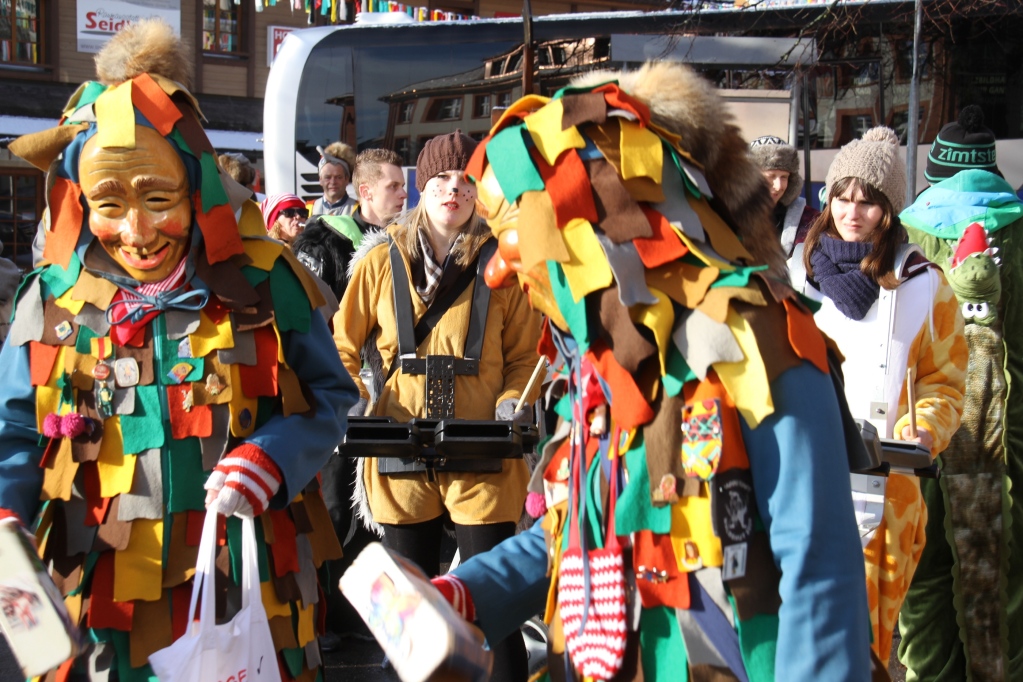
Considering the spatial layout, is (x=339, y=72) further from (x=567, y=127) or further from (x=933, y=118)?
(x=567, y=127)

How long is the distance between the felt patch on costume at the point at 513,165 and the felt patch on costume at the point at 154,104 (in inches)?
42.1

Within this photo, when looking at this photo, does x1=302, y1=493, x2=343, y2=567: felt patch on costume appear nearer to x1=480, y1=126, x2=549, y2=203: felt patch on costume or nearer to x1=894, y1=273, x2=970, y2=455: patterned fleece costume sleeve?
x1=480, y1=126, x2=549, y2=203: felt patch on costume

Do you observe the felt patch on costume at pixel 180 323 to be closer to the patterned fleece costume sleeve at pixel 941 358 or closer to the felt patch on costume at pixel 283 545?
the felt patch on costume at pixel 283 545

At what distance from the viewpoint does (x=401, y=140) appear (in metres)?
10.9

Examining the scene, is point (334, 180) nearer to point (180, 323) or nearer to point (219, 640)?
point (180, 323)

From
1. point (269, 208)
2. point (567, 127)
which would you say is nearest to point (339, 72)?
point (269, 208)

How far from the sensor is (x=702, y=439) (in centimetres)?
171

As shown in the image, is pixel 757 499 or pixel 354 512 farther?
pixel 354 512

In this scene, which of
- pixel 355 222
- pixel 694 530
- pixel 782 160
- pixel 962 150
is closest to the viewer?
Result: pixel 694 530

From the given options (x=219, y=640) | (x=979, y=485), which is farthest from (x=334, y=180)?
(x=219, y=640)

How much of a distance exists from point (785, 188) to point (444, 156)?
2.18 m

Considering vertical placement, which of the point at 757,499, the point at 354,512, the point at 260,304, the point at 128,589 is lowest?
the point at 354,512

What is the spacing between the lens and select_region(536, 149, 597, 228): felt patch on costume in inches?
70.4

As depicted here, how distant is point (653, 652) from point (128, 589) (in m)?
1.29
